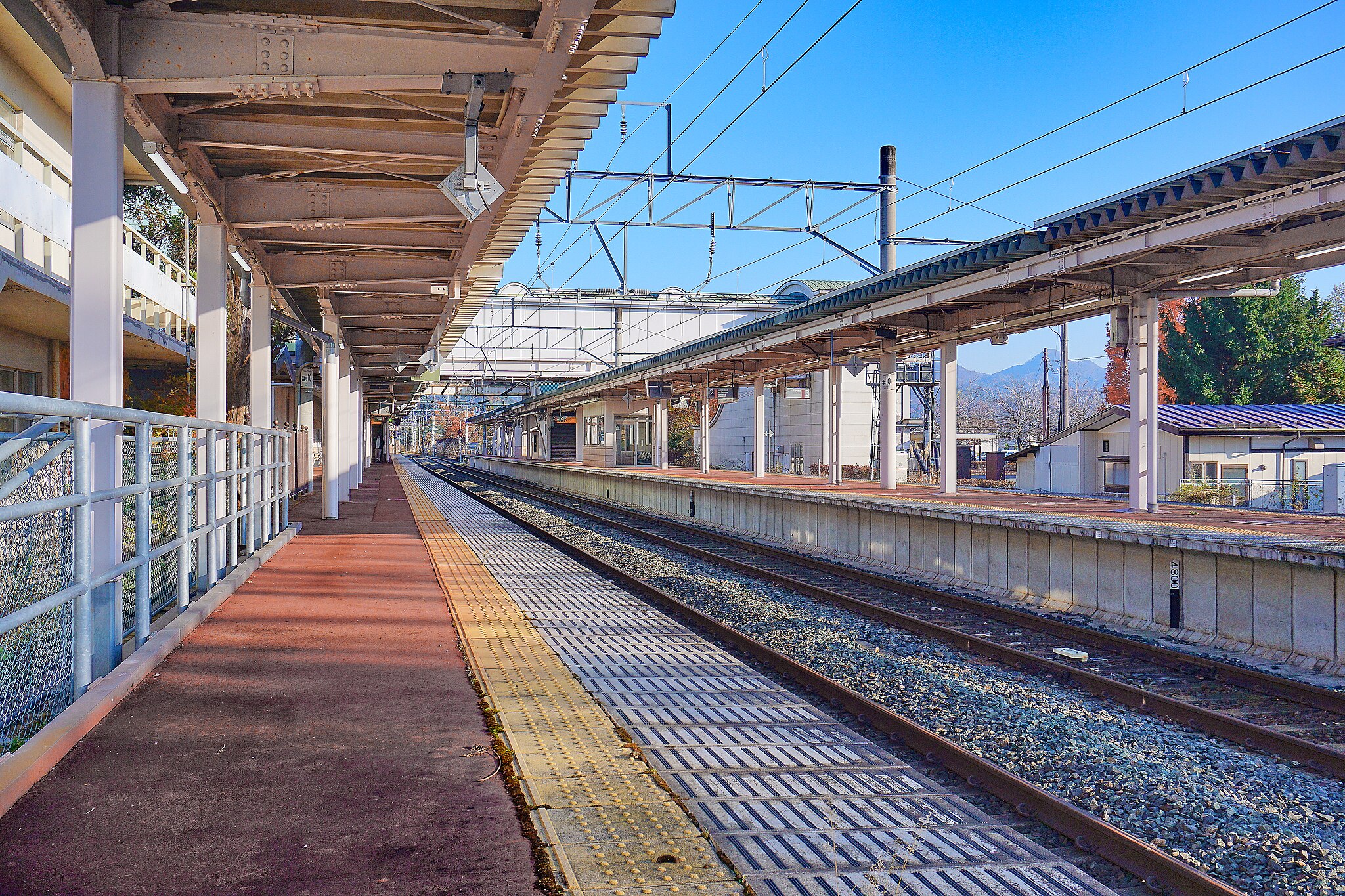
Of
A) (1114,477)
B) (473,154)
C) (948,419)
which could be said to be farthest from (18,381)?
(1114,477)

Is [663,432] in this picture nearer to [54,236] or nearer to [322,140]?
[54,236]

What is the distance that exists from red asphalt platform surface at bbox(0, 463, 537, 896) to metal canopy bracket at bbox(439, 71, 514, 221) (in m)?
3.80

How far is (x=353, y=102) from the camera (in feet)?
28.3

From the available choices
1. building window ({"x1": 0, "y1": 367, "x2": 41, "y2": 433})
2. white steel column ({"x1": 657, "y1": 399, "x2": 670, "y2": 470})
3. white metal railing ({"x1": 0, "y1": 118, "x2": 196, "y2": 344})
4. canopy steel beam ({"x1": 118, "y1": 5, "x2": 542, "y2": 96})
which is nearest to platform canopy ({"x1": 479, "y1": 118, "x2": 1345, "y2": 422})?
canopy steel beam ({"x1": 118, "y1": 5, "x2": 542, "y2": 96})

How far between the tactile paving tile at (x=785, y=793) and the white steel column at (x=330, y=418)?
1005 centimetres

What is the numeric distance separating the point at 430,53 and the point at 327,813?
5550 millimetres

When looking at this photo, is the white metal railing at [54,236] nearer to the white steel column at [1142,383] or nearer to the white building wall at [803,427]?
the white steel column at [1142,383]

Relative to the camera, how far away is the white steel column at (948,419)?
742 inches

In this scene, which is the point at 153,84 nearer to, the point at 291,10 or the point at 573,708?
the point at 291,10

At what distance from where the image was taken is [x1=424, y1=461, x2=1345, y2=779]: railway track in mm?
6113

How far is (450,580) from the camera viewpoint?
1084 cm

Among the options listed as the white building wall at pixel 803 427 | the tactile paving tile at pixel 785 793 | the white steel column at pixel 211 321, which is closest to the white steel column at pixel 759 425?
the white building wall at pixel 803 427

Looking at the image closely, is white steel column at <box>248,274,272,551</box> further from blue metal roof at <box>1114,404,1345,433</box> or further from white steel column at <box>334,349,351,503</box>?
blue metal roof at <box>1114,404,1345,433</box>

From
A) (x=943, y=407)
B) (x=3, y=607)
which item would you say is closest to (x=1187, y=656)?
(x=3, y=607)
